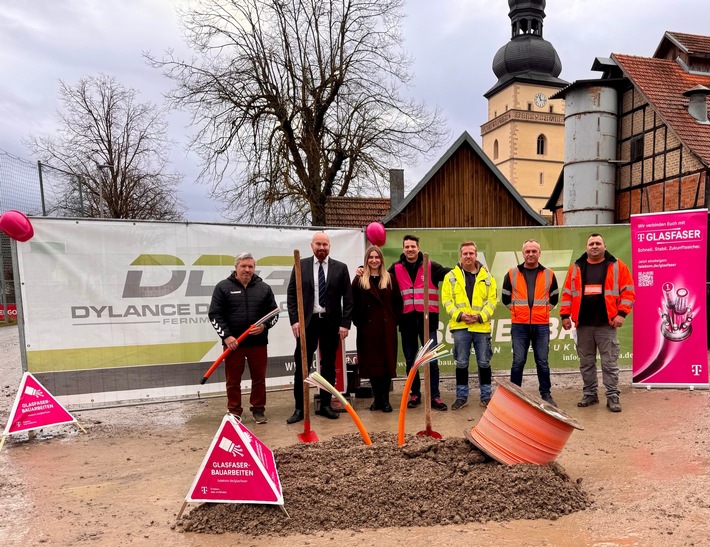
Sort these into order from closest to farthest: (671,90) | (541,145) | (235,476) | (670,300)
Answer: (235,476), (670,300), (671,90), (541,145)

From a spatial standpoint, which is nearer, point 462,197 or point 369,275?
point 369,275

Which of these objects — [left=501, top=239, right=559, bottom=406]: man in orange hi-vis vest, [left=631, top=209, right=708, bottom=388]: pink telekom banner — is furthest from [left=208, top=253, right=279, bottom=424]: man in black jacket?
[left=631, top=209, right=708, bottom=388]: pink telekom banner

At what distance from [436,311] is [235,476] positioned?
3.22 m

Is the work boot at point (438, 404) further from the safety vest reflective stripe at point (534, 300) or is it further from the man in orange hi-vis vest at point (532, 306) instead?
the safety vest reflective stripe at point (534, 300)

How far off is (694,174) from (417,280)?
15.7m

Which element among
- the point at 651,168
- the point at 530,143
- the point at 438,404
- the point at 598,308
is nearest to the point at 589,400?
the point at 598,308

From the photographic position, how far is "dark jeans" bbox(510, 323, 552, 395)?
19.0 ft

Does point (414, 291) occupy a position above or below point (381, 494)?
above

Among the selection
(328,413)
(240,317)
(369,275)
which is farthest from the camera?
(369,275)

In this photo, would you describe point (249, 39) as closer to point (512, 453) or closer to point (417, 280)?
point (417, 280)

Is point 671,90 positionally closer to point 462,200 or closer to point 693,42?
point 693,42

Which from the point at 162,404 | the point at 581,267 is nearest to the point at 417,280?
the point at 581,267

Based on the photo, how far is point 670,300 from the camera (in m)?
6.59

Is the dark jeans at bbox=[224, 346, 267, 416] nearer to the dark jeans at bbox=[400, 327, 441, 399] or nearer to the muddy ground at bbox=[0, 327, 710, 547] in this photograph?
the muddy ground at bbox=[0, 327, 710, 547]
